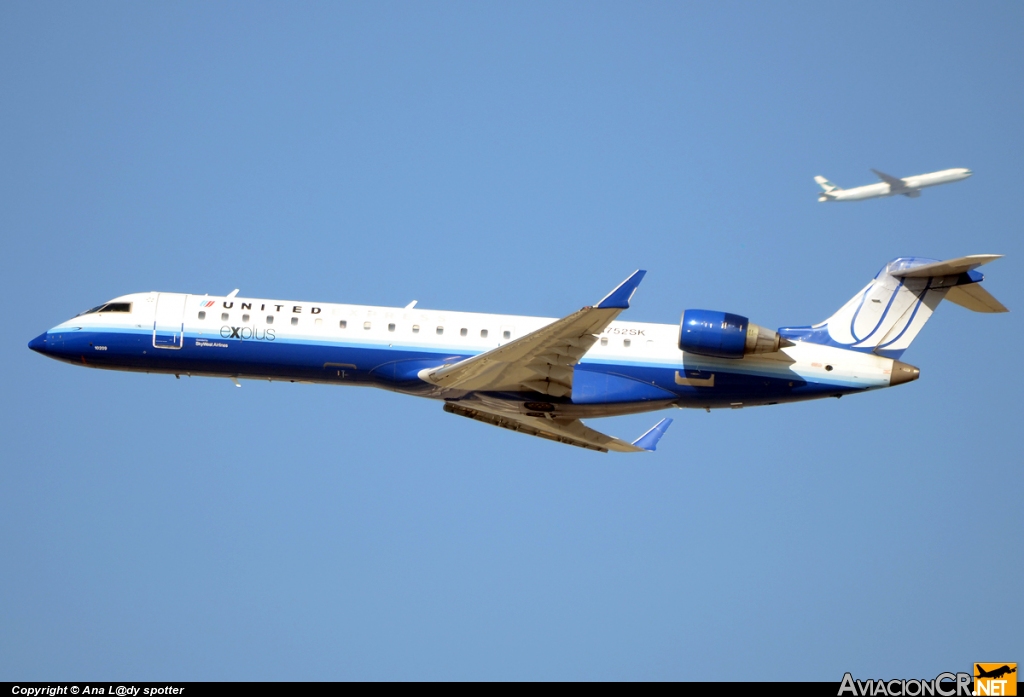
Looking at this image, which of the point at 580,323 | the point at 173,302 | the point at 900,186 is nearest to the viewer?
the point at 580,323

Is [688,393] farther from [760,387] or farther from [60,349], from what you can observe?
[60,349]

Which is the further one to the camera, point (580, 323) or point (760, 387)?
point (760, 387)

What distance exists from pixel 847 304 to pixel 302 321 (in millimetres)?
14804

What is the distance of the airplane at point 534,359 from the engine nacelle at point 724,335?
30 millimetres

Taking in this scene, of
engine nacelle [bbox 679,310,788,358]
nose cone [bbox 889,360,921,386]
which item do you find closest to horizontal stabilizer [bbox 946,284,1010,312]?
nose cone [bbox 889,360,921,386]

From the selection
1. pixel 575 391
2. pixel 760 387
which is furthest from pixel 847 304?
pixel 575 391

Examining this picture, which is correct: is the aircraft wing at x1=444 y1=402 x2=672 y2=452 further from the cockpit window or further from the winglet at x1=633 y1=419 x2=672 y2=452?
the cockpit window

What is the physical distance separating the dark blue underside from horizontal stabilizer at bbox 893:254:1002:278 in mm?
3486

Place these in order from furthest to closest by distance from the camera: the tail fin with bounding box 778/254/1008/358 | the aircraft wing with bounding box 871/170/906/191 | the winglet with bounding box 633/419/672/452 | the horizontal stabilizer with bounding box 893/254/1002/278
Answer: the aircraft wing with bounding box 871/170/906/191 < the winglet with bounding box 633/419/672/452 < the tail fin with bounding box 778/254/1008/358 < the horizontal stabilizer with bounding box 893/254/1002/278

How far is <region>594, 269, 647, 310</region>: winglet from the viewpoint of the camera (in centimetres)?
2539

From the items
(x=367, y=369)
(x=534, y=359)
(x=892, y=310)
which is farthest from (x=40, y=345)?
(x=892, y=310)

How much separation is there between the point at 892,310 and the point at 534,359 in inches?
395

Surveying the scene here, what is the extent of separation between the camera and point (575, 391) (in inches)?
1163

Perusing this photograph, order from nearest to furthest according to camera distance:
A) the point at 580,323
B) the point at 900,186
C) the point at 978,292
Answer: the point at 580,323 < the point at 978,292 < the point at 900,186
